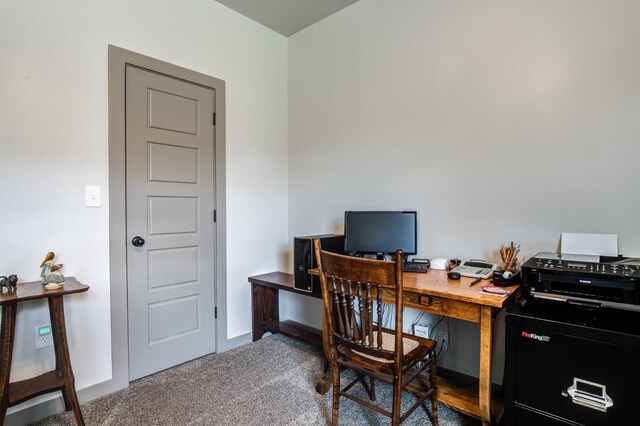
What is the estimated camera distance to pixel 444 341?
2.40 metres

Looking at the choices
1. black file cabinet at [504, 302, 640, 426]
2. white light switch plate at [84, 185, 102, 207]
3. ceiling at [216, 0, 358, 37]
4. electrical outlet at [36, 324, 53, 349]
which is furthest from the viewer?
ceiling at [216, 0, 358, 37]

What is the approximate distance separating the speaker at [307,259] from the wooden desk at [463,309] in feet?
2.16

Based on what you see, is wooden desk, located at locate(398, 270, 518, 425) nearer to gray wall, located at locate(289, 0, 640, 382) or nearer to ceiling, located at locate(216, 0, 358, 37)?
gray wall, located at locate(289, 0, 640, 382)

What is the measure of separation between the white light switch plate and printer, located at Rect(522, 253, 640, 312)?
2.43m

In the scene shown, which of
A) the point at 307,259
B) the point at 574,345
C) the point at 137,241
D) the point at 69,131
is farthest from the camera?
the point at 307,259

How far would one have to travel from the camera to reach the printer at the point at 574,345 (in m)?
1.34

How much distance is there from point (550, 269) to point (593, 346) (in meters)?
0.33

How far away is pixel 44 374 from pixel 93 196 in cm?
103

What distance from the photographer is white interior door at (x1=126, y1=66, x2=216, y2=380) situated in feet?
7.79

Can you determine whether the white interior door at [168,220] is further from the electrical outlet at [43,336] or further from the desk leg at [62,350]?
the desk leg at [62,350]

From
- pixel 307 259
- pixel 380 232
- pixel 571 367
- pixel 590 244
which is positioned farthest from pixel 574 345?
pixel 307 259

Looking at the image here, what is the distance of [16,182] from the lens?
6.32 feet

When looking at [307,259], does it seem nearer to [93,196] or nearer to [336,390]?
[336,390]

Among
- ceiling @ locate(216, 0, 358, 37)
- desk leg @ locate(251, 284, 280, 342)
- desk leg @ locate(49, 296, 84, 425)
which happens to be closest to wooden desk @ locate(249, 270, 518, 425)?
desk leg @ locate(251, 284, 280, 342)
